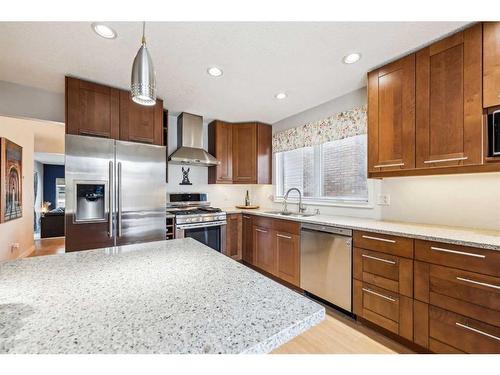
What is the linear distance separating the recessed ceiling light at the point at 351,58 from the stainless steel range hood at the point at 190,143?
2.17 meters

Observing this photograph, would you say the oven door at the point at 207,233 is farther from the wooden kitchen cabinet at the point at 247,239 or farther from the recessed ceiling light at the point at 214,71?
the recessed ceiling light at the point at 214,71

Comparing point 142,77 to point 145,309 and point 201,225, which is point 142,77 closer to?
point 145,309

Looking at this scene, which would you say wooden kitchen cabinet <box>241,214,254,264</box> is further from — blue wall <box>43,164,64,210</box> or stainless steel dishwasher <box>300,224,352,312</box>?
blue wall <box>43,164,64,210</box>

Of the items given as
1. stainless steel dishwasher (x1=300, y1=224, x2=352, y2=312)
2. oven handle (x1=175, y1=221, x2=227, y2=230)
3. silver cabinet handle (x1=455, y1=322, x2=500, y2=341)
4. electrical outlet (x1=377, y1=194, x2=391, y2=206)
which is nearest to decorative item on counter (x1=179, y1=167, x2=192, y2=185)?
oven handle (x1=175, y1=221, x2=227, y2=230)

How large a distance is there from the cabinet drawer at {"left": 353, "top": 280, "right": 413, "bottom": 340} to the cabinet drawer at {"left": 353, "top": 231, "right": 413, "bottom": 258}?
0.32 m

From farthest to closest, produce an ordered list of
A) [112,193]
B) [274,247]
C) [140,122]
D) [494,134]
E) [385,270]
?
[274,247] < [140,122] < [112,193] < [385,270] < [494,134]

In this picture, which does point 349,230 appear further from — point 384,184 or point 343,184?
point 343,184

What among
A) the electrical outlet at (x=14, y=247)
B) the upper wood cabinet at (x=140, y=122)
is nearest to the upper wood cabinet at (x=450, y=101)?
the upper wood cabinet at (x=140, y=122)

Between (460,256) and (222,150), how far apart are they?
3.06 metres

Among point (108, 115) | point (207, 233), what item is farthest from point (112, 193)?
point (207, 233)

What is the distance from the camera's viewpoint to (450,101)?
1653 mm

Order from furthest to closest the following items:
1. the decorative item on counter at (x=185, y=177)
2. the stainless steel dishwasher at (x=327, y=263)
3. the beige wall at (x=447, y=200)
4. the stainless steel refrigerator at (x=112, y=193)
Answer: the decorative item on counter at (x=185, y=177)
the stainless steel refrigerator at (x=112, y=193)
the stainless steel dishwasher at (x=327, y=263)
the beige wall at (x=447, y=200)

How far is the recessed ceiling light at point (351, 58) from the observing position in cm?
189
